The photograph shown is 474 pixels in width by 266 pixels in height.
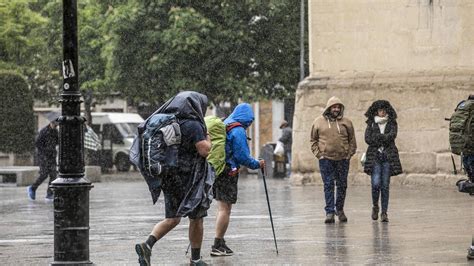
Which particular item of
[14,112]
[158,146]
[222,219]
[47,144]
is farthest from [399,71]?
[14,112]

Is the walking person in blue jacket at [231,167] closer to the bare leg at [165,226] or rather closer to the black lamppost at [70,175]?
the bare leg at [165,226]

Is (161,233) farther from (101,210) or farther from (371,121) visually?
(101,210)

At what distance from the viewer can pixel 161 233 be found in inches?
459

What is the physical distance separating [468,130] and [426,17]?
15744 mm

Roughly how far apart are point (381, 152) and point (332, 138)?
30.9 inches

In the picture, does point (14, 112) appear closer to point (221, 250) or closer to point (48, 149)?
point (48, 149)

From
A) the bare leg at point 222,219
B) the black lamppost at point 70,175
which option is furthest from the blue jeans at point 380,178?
the black lamppost at point 70,175

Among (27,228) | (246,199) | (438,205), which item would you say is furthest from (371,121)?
(246,199)

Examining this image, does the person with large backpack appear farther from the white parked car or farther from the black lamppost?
the white parked car

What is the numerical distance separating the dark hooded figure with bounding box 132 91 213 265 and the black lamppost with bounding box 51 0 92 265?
0.78 m

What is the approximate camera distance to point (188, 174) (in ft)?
37.8

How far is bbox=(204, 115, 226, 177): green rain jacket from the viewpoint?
13.5 m

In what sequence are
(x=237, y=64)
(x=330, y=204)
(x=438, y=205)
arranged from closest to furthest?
(x=330, y=204) → (x=438, y=205) → (x=237, y=64)

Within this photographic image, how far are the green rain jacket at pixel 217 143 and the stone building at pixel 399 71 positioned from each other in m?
13.8
